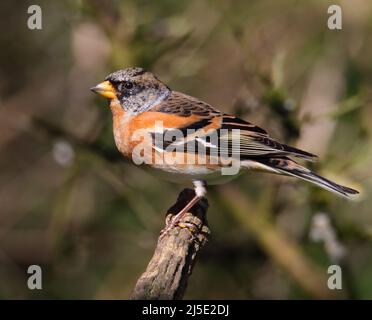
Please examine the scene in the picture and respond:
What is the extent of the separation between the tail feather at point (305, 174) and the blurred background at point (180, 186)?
58 centimetres

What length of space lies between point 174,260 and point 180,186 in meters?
2.49

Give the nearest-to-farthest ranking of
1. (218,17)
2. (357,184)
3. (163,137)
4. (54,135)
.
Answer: (163,137), (357,184), (54,135), (218,17)

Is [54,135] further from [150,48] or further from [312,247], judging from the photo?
[312,247]

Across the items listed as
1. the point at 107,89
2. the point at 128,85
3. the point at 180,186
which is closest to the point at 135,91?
the point at 128,85

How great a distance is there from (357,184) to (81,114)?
2.41 m

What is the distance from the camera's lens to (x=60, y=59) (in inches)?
252

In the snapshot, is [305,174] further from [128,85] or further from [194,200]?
[128,85]

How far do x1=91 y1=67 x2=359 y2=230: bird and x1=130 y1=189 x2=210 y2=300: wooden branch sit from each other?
5.4 inches

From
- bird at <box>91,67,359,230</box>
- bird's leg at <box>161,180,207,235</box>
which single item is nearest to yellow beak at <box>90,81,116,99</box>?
bird at <box>91,67,359,230</box>

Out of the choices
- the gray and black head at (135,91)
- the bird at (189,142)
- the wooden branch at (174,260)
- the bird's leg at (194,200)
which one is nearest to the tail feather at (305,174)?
the bird at (189,142)

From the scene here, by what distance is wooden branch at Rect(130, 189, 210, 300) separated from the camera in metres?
3.10

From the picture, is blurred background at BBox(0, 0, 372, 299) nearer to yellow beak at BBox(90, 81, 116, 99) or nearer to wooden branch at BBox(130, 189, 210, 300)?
yellow beak at BBox(90, 81, 116, 99)
